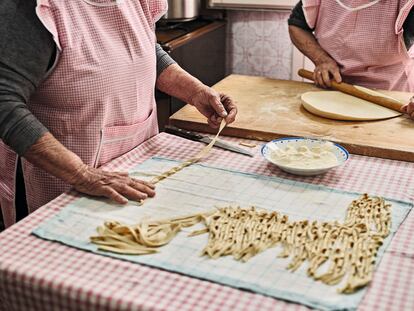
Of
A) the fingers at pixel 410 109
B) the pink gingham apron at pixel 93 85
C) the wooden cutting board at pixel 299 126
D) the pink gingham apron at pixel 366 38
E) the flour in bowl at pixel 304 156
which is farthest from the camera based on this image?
the pink gingham apron at pixel 366 38

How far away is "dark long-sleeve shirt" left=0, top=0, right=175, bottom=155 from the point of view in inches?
49.1

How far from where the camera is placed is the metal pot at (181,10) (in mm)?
2850

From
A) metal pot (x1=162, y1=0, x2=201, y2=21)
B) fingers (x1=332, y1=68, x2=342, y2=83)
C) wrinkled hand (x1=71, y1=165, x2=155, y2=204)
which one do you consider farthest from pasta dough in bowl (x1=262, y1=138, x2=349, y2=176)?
metal pot (x1=162, y1=0, x2=201, y2=21)

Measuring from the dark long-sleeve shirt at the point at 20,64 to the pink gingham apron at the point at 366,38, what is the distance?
1.15 m

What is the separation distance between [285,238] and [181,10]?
1.93 m

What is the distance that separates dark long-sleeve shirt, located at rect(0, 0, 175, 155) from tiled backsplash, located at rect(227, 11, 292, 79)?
193 centimetres

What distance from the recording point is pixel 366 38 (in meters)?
2.07

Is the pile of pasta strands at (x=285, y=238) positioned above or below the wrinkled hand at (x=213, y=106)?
below

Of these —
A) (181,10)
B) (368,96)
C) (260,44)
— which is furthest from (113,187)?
(260,44)

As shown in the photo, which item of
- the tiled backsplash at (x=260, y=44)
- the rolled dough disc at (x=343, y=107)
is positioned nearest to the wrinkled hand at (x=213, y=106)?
the rolled dough disc at (x=343, y=107)

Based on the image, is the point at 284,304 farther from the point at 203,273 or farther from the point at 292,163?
the point at 292,163

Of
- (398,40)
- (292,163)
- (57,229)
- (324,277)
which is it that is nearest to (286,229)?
(324,277)

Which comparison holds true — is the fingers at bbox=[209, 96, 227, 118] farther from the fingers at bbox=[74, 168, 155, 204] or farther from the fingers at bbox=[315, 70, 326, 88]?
the fingers at bbox=[315, 70, 326, 88]

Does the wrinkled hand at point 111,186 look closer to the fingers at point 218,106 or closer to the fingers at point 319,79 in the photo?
the fingers at point 218,106
